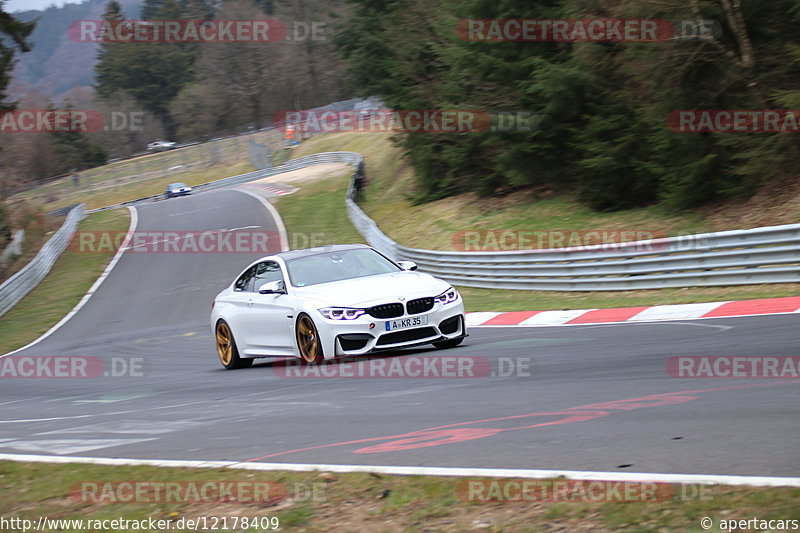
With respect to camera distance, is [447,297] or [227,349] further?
[227,349]

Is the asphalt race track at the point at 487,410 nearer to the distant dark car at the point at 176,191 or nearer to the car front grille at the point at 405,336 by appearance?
the car front grille at the point at 405,336

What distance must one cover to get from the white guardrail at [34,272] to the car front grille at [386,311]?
71.4 feet

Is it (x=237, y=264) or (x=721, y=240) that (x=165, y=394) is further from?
(x=237, y=264)

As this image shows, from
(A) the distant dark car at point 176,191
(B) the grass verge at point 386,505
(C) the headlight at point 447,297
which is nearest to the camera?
(B) the grass verge at point 386,505

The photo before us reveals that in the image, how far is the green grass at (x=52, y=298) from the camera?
81.3 feet

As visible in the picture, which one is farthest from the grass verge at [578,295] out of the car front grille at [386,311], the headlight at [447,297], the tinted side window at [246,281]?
the tinted side window at [246,281]

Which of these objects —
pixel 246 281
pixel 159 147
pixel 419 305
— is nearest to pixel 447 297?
pixel 419 305

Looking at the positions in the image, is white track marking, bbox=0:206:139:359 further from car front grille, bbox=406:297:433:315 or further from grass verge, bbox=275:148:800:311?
car front grille, bbox=406:297:433:315

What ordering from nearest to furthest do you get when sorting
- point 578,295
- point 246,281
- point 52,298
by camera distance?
1. point 246,281
2. point 578,295
3. point 52,298

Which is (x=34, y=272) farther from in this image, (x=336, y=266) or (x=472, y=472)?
(x=472, y=472)

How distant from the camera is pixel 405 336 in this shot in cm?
1038

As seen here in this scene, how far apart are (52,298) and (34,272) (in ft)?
12.0

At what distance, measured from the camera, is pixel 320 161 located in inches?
2475

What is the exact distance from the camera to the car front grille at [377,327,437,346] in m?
10.3
